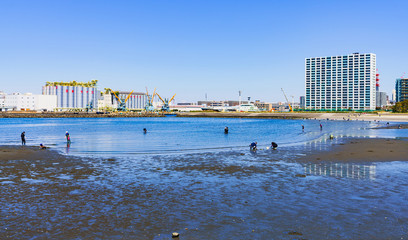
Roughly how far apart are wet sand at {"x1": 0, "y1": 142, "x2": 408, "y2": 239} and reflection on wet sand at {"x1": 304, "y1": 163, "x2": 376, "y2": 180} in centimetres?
45

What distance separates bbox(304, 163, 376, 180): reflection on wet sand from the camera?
68.8ft

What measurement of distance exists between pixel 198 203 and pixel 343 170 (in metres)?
13.4

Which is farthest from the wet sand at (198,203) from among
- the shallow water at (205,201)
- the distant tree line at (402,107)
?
the distant tree line at (402,107)

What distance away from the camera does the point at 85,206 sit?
46.0 feet

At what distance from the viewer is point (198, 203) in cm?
1456

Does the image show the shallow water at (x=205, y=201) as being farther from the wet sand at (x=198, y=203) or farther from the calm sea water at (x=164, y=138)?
the calm sea water at (x=164, y=138)

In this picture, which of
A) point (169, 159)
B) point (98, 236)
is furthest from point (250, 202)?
point (169, 159)

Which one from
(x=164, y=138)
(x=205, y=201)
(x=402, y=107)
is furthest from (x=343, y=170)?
(x=402, y=107)

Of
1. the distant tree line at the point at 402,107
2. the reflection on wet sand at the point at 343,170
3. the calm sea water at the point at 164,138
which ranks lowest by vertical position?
the calm sea water at the point at 164,138

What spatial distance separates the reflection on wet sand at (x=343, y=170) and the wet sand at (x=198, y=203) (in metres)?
0.45

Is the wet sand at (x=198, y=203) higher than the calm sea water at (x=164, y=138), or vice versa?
the wet sand at (x=198, y=203)

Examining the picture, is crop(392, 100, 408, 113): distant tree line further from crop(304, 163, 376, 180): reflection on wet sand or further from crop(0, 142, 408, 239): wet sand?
crop(0, 142, 408, 239): wet sand

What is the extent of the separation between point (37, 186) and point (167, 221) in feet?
33.0

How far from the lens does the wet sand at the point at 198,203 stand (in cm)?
1102
